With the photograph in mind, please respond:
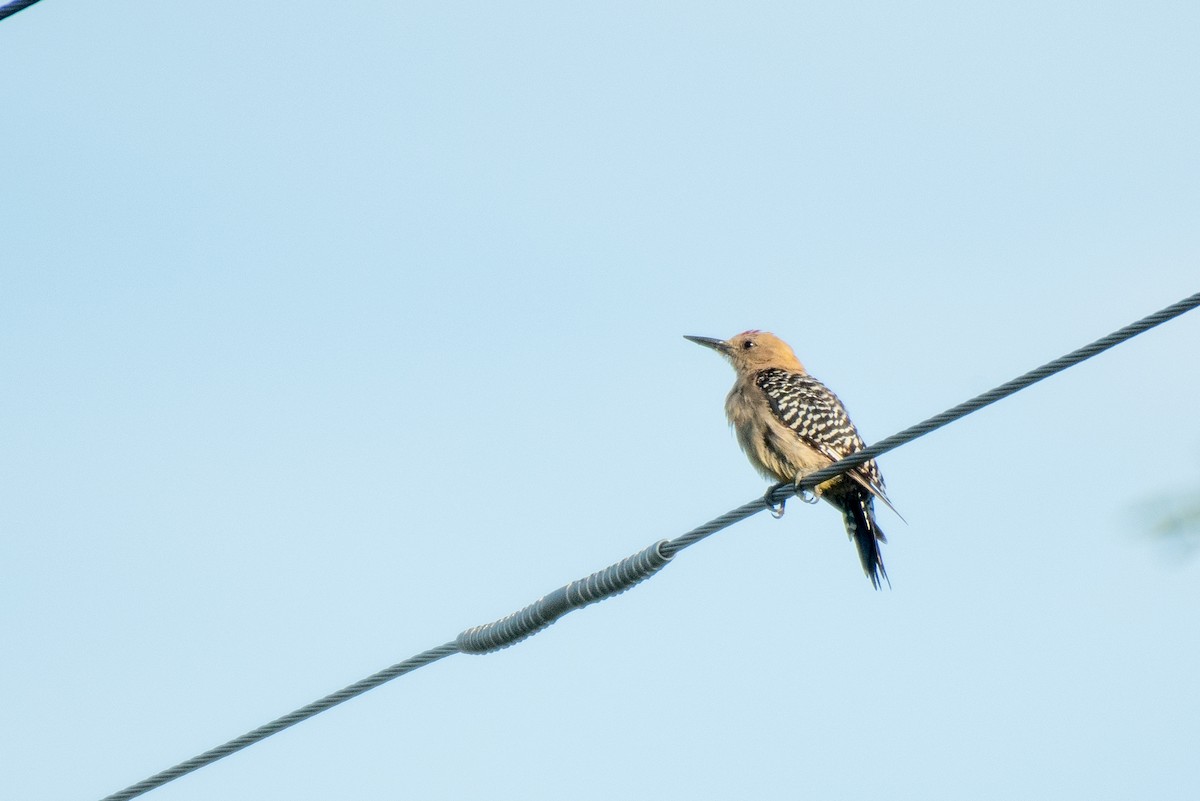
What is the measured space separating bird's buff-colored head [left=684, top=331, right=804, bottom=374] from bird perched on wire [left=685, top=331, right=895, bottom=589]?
2.60 ft

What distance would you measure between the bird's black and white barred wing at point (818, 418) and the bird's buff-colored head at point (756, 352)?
2.34 ft

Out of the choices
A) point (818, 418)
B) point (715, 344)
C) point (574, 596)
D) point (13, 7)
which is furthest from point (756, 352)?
point (13, 7)

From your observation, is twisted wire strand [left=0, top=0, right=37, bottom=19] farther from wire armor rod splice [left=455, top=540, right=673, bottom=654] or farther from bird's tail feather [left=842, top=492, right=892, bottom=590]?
bird's tail feather [left=842, top=492, right=892, bottom=590]

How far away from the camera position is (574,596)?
608 centimetres

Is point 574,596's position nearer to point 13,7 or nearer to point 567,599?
point 567,599

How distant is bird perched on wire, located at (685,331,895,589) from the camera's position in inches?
380

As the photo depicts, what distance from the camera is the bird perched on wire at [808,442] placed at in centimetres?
966

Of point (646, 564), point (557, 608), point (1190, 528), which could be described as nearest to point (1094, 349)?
point (1190, 528)

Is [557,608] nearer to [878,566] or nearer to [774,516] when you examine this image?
[774,516]

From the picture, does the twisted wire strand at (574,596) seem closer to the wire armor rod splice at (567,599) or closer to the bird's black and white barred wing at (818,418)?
the wire armor rod splice at (567,599)

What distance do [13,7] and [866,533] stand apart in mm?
6526

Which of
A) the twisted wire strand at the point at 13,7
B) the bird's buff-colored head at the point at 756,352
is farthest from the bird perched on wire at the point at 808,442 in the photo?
the twisted wire strand at the point at 13,7

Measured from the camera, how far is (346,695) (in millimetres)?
5652

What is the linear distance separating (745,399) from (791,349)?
5.60ft
